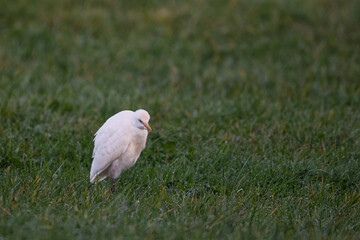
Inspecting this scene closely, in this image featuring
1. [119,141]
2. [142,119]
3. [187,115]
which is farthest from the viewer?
[187,115]

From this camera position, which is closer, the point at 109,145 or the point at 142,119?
the point at 142,119

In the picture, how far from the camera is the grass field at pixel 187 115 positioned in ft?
11.7

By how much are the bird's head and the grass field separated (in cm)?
65

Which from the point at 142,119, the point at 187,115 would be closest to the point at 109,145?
the point at 142,119

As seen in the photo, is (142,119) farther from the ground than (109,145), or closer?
farther from the ground

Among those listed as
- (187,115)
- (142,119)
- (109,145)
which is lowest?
(187,115)

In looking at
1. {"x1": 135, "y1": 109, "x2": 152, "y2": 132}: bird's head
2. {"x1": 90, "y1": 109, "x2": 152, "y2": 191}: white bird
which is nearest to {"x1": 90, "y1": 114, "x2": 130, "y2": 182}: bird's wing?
{"x1": 90, "y1": 109, "x2": 152, "y2": 191}: white bird

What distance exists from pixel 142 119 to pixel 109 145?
0.46 meters

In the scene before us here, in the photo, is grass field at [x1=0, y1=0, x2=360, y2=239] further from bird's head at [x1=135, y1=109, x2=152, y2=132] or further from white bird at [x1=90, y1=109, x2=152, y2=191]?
bird's head at [x1=135, y1=109, x2=152, y2=132]

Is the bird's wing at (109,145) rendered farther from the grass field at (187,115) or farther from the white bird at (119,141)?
the grass field at (187,115)

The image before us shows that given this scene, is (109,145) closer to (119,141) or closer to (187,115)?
(119,141)

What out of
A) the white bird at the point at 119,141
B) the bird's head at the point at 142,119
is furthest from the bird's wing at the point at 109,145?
the bird's head at the point at 142,119

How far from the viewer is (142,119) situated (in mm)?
4016

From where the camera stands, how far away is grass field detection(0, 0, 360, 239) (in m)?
3.57
